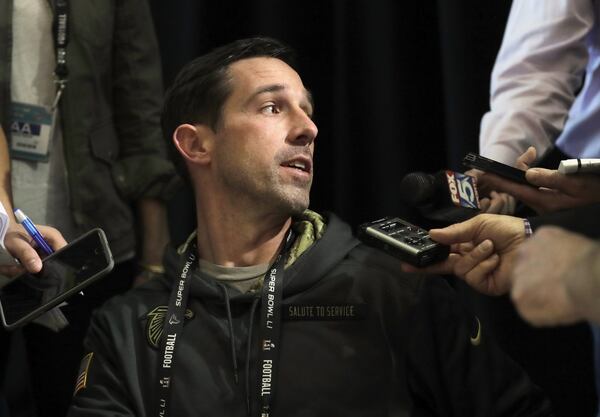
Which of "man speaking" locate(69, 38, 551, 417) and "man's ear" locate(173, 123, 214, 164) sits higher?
"man's ear" locate(173, 123, 214, 164)

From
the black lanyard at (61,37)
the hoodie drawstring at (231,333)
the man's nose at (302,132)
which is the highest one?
the black lanyard at (61,37)

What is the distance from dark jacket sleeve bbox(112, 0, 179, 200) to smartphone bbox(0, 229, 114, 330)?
50 cm

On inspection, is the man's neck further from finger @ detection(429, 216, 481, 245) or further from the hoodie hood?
finger @ detection(429, 216, 481, 245)

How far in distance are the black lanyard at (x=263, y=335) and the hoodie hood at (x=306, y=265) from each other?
21mm

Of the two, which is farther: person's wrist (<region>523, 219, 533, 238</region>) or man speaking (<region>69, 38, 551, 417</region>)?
man speaking (<region>69, 38, 551, 417</region>)

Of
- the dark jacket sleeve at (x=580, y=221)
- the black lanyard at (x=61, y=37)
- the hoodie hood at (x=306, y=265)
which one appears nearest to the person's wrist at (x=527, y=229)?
the dark jacket sleeve at (x=580, y=221)

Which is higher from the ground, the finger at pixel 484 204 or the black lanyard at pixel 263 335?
the finger at pixel 484 204

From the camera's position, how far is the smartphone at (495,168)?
147 centimetres

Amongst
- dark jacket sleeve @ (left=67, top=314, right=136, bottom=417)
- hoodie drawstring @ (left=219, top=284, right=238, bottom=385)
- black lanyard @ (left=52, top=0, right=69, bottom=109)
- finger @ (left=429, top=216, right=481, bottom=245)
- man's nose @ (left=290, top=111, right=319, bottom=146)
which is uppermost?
black lanyard @ (left=52, top=0, right=69, bottom=109)

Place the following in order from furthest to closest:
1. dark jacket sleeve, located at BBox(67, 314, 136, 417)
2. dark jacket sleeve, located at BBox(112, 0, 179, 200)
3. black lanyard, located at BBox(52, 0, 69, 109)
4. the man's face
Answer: dark jacket sleeve, located at BBox(112, 0, 179, 200), black lanyard, located at BBox(52, 0, 69, 109), the man's face, dark jacket sleeve, located at BBox(67, 314, 136, 417)

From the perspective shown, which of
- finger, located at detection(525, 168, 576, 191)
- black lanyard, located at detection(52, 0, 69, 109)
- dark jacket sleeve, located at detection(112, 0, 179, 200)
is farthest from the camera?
dark jacket sleeve, located at detection(112, 0, 179, 200)

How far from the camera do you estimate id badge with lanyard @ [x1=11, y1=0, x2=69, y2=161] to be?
6.14 ft

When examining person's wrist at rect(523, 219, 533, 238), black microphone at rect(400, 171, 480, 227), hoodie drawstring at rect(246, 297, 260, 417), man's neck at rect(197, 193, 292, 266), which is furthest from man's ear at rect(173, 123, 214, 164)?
person's wrist at rect(523, 219, 533, 238)

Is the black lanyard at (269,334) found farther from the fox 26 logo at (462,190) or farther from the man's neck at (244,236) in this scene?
the fox 26 logo at (462,190)
